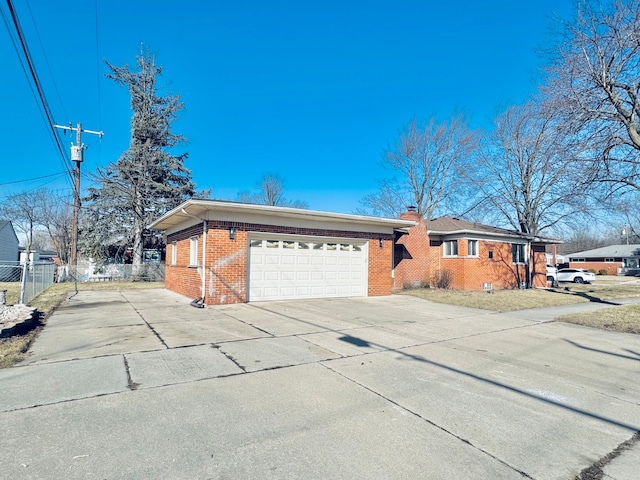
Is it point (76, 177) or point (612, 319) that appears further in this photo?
point (76, 177)

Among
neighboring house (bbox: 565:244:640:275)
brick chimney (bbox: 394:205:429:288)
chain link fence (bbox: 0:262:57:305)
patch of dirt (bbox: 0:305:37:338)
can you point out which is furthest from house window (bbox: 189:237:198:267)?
neighboring house (bbox: 565:244:640:275)

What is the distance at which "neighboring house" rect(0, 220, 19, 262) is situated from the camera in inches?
1082

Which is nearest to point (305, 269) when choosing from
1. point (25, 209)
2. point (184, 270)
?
point (184, 270)

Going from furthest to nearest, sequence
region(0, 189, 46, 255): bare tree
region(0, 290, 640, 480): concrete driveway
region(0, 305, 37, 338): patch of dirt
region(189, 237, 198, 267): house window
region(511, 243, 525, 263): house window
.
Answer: region(0, 189, 46, 255): bare tree
region(511, 243, 525, 263): house window
region(189, 237, 198, 267): house window
region(0, 305, 37, 338): patch of dirt
region(0, 290, 640, 480): concrete driveway

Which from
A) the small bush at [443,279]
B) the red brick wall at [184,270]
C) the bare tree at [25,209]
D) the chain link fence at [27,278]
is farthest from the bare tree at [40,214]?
the small bush at [443,279]

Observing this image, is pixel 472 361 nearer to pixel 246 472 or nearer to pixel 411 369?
pixel 411 369

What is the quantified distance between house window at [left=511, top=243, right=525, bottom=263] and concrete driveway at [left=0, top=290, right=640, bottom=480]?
44.5 feet

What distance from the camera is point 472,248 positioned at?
18016 millimetres

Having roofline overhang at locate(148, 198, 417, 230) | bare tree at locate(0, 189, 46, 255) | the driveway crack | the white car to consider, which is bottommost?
the driveway crack

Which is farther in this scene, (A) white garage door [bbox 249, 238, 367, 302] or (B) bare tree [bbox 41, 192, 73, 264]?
(B) bare tree [bbox 41, 192, 73, 264]

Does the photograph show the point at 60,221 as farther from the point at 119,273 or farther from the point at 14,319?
the point at 14,319

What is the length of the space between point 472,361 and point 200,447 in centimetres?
419

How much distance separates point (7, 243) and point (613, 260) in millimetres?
67834

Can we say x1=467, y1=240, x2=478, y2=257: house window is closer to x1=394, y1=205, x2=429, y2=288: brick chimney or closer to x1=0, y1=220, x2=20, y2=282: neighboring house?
x1=394, y1=205, x2=429, y2=288: brick chimney
